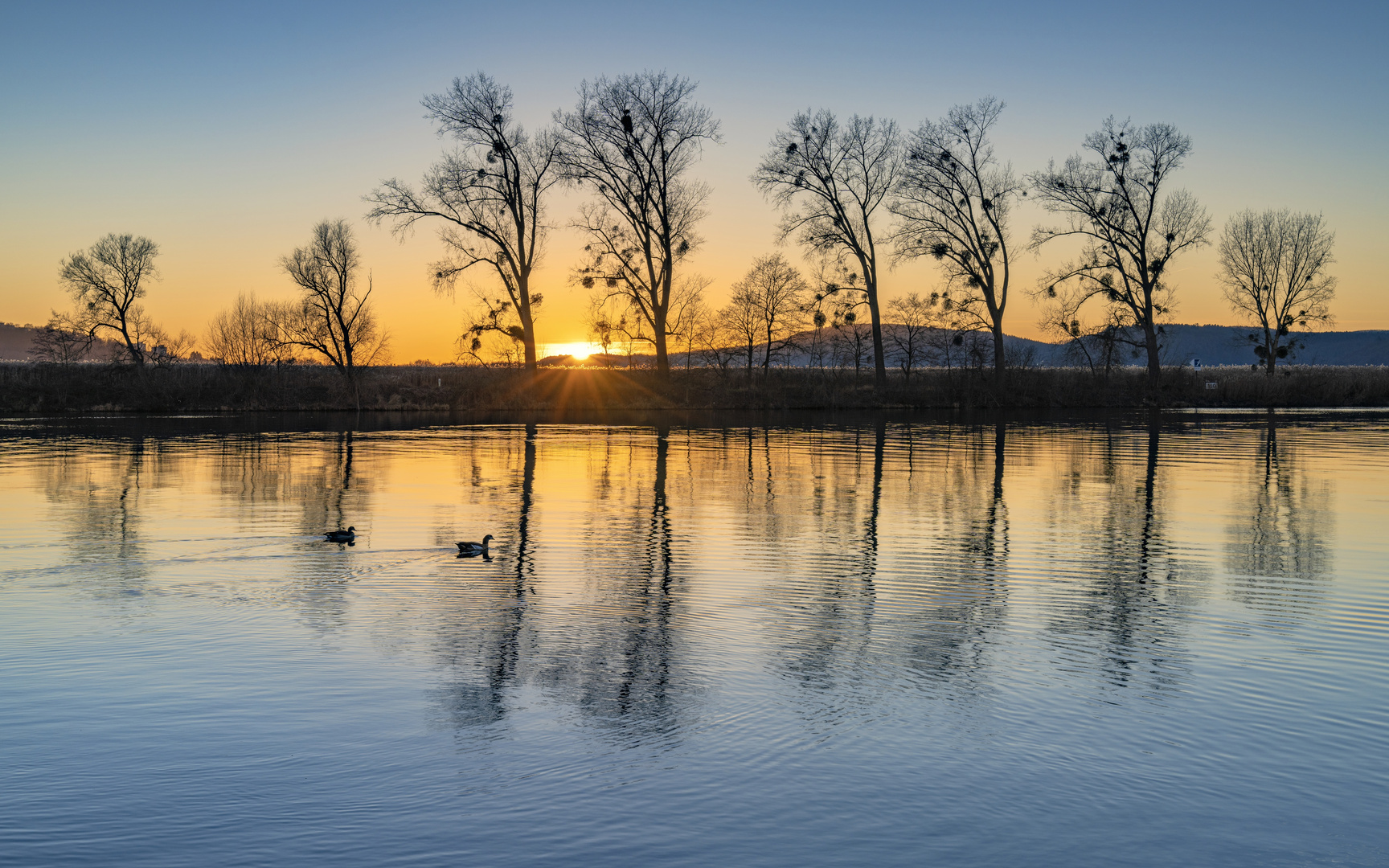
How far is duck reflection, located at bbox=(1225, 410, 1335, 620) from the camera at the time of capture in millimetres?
11914

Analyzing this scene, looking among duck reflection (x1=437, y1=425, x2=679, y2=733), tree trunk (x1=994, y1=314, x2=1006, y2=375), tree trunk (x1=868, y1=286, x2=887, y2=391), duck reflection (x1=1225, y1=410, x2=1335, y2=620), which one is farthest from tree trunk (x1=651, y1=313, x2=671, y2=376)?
duck reflection (x1=437, y1=425, x2=679, y2=733)

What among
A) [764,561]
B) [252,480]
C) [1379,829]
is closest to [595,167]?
[252,480]

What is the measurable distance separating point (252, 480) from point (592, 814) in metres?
20.1

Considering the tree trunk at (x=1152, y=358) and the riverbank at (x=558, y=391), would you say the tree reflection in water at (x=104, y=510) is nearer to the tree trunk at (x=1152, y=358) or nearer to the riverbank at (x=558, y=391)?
the riverbank at (x=558, y=391)

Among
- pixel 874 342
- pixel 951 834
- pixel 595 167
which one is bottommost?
pixel 951 834

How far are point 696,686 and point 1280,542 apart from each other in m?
11.2

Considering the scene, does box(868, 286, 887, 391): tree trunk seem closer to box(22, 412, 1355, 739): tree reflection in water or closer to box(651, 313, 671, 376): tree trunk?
box(651, 313, 671, 376): tree trunk

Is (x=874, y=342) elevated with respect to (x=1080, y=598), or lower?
elevated

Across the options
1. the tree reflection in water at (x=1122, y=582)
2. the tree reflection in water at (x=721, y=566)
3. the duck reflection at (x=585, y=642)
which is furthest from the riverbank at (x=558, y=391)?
the duck reflection at (x=585, y=642)

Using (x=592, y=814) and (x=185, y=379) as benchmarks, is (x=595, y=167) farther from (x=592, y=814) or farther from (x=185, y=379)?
(x=592, y=814)

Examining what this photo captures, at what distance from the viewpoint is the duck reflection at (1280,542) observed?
Result: 1191cm

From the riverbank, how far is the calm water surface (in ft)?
146

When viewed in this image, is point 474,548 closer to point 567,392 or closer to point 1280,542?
point 1280,542

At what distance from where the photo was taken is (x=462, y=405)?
66000mm
